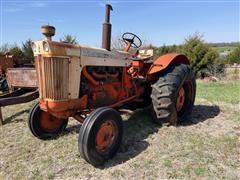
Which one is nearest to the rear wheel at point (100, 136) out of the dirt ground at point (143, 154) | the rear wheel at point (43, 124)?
the dirt ground at point (143, 154)

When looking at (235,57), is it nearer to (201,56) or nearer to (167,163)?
(201,56)

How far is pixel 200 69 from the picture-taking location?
14.6m

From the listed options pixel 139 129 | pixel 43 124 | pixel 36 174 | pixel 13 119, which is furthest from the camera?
pixel 13 119

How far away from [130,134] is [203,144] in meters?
1.16

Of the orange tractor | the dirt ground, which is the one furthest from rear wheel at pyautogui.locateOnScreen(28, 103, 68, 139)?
the dirt ground

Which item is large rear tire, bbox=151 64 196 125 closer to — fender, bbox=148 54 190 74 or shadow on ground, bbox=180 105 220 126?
fender, bbox=148 54 190 74

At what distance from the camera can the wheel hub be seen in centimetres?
309

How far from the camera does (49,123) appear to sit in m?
3.93

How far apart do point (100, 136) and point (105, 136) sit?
9 cm

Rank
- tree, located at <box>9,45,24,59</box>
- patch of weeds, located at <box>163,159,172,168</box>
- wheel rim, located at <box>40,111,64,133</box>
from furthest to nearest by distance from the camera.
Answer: tree, located at <box>9,45,24,59</box> < wheel rim, located at <box>40,111,64,133</box> < patch of weeds, located at <box>163,159,172,168</box>

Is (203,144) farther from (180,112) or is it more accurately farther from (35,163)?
(35,163)

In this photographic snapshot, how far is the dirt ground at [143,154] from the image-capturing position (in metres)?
2.84

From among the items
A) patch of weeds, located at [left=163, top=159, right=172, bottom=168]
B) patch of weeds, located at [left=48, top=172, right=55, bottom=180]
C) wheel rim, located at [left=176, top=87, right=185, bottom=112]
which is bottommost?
patch of weeds, located at [left=48, top=172, right=55, bottom=180]

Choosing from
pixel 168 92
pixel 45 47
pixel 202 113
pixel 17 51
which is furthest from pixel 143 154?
pixel 17 51
